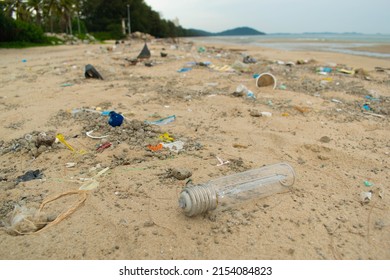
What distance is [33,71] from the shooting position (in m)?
7.27

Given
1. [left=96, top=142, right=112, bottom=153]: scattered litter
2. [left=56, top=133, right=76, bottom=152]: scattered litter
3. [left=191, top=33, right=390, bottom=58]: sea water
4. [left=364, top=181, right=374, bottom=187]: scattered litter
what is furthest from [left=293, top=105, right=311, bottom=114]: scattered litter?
[left=191, top=33, right=390, bottom=58]: sea water

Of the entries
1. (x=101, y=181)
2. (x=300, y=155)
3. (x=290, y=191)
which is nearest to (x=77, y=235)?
(x=101, y=181)

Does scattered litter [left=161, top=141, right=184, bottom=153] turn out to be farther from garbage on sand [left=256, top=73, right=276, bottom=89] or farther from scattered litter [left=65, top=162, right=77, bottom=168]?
garbage on sand [left=256, top=73, right=276, bottom=89]

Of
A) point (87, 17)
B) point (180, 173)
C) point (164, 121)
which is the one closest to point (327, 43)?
point (164, 121)

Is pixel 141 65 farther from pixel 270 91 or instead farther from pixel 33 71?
pixel 270 91

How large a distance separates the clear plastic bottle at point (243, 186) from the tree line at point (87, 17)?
19367 mm

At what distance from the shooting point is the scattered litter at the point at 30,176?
91.5 inches

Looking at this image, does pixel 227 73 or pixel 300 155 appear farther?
pixel 227 73

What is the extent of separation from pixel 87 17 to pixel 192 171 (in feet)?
165

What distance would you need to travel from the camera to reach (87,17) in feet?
151

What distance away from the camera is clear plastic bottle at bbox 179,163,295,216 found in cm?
179
